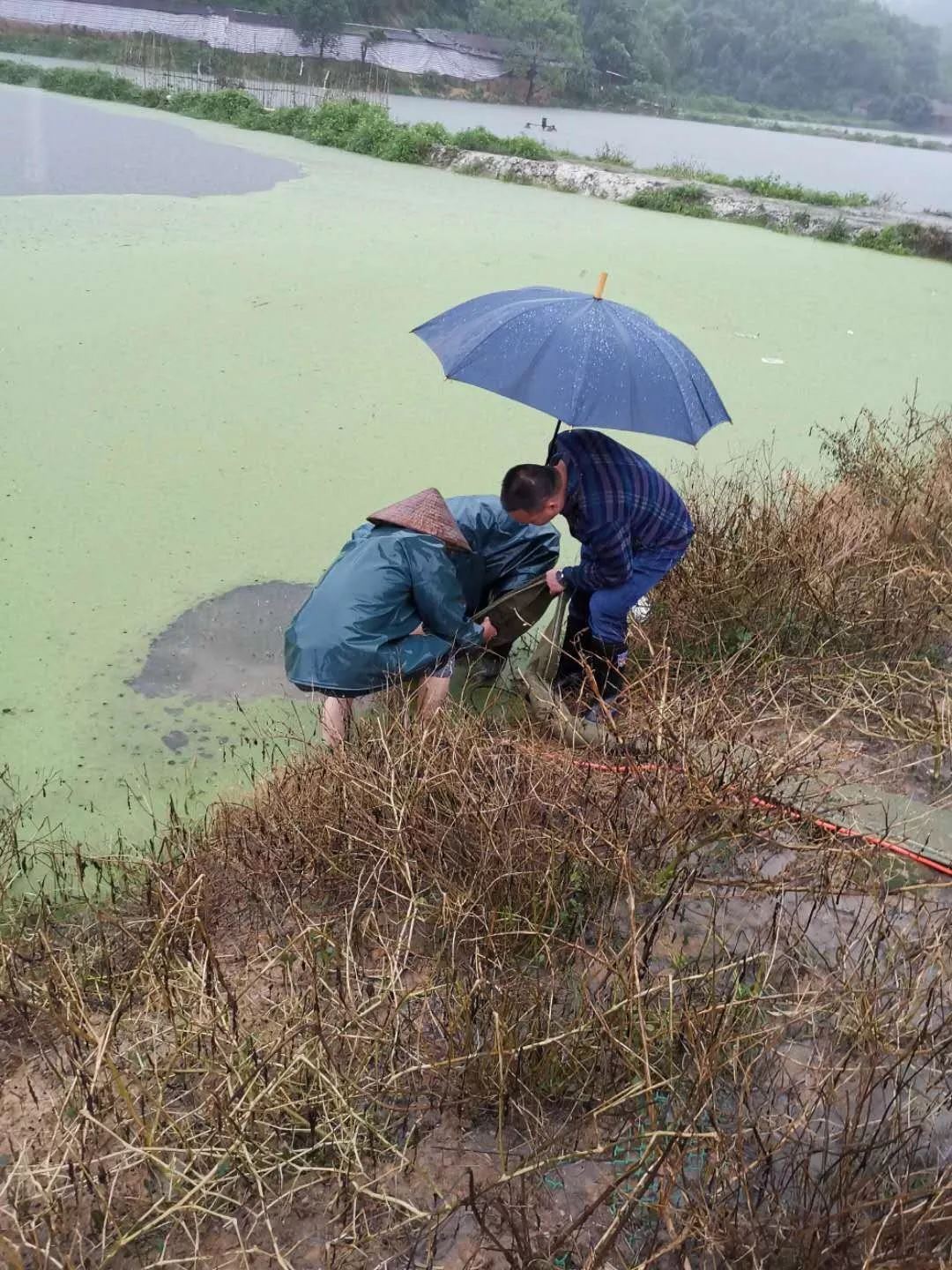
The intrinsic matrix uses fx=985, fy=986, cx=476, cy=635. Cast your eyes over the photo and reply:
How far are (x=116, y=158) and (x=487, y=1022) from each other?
795 centimetres

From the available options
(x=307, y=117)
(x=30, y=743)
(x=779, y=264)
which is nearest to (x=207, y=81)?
(x=307, y=117)

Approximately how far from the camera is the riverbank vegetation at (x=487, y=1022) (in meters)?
0.99

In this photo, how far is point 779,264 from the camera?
6.09 metres

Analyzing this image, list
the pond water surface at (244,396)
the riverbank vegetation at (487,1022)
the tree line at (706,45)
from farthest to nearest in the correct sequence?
1. the tree line at (706,45)
2. the pond water surface at (244,396)
3. the riverbank vegetation at (487,1022)

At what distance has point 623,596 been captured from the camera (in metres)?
1.98

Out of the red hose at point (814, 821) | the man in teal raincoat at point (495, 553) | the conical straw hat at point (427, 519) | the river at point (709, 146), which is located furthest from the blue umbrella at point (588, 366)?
the river at point (709, 146)

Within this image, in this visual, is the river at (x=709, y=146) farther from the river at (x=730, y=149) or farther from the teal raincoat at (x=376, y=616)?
the teal raincoat at (x=376, y=616)

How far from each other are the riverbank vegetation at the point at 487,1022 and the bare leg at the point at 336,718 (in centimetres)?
12

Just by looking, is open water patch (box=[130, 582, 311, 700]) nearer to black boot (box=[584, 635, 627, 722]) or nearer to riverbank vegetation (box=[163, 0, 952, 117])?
black boot (box=[584, 635, 627, 722])

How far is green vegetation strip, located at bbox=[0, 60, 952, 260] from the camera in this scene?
737 centimetres

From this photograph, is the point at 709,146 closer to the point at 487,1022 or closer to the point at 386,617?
the point at 386,617

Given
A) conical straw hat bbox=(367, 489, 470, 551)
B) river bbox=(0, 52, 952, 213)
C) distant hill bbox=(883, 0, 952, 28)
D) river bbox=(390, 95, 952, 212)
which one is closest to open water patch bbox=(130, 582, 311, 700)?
conical straw hat bbox=(367, 489, 470, 551)

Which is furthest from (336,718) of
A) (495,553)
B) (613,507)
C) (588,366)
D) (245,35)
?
(245,35)

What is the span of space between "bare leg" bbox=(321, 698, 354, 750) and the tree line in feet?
69.1
